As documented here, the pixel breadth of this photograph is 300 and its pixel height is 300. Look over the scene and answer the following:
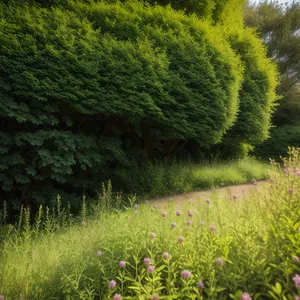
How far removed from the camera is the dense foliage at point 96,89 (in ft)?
15.5

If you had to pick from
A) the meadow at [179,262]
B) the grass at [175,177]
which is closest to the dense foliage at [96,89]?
the grass at [175,177]

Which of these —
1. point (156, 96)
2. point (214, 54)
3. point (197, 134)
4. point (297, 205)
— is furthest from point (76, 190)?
point (214, 54)

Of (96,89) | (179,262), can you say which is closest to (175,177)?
(96,89)

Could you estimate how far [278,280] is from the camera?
170cm

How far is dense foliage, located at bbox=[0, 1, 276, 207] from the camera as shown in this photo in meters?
4.73

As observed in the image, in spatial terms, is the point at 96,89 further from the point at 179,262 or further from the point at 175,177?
the point at 179,262

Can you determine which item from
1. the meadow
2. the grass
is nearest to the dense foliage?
the grass

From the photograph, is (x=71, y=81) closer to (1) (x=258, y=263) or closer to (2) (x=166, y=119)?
(2) (x=166, y=119)

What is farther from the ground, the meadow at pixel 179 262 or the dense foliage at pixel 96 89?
the dense foliage at pixel 96 89

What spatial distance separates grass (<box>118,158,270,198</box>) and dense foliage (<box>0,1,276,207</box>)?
0.42 meters

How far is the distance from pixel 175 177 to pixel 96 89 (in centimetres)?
298

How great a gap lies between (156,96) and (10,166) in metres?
3.31

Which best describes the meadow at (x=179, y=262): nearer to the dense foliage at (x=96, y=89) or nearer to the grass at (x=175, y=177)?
the dense foliage at (x=96, y=89)

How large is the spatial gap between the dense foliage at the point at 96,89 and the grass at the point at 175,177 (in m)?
0.42
